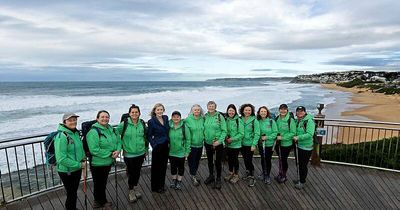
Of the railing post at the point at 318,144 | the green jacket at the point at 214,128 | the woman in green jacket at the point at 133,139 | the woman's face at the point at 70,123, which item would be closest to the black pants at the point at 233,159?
the green jacket at the point at 214,128

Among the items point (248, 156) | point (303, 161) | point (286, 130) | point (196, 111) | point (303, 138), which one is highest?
point (196, 111)

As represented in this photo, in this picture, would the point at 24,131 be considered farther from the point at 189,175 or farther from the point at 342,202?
the point at 342,202

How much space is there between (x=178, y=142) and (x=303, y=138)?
2259 mm

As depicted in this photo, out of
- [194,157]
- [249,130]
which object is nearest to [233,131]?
[249,130]

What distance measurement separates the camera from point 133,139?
16.4 feet

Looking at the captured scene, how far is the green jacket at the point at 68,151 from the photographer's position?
4.14m

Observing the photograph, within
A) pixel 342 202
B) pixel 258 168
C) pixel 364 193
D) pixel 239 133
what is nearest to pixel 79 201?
pixel 239 133

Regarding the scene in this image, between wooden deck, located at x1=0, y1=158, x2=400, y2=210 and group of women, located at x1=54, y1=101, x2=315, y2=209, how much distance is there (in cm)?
15

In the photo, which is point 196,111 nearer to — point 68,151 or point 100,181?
point 100,181

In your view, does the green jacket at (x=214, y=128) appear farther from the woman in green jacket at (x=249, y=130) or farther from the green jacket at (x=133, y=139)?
the green jacket at (x=133, y=139)

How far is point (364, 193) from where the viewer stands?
19.6 feet

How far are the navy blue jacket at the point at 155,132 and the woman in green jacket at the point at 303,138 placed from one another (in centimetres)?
240

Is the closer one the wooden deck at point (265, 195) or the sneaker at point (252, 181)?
the wooden deck at point (265, 195)

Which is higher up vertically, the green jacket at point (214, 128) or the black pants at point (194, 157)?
the green jacket at point (214, 128)
